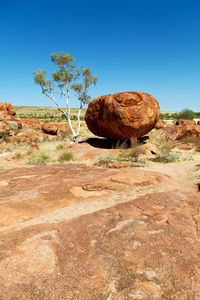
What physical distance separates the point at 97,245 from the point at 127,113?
851 centimetres

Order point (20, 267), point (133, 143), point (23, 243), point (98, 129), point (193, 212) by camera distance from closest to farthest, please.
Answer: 1. point (20, 267)
2. point (23, 243)
3. point (193, 212)
4. point (133, 143)
5. point (98, 129)

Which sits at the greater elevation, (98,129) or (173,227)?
(98,129)

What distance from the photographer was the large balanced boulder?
995 centimetres

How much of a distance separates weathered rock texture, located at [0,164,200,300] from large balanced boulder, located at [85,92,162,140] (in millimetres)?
6649

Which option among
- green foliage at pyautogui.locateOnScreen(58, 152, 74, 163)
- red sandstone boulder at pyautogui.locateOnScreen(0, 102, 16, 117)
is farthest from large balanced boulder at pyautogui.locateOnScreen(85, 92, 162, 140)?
red sandstone boulder at pyautogui.locateOnScreen(0, 102, 16, 117)

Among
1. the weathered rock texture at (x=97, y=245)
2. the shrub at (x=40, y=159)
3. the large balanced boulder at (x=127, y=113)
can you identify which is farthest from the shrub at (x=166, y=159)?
the shrub at (x=40, y=159)

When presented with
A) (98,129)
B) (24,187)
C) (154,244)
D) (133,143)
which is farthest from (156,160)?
(154,244)

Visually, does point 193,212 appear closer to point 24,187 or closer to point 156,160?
point 24,187

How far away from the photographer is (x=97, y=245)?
6.74 ft

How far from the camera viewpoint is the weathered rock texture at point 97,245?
4.91ft

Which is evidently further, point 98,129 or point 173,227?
point 98,129

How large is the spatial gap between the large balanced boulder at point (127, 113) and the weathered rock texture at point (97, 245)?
6649 millimetres

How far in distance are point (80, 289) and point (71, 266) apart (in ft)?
0.84

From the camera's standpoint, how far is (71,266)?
1715 mm
